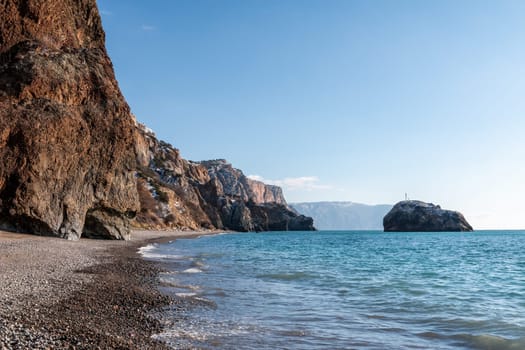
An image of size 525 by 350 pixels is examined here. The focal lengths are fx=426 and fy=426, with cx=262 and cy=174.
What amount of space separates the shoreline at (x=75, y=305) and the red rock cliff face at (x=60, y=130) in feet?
61.5

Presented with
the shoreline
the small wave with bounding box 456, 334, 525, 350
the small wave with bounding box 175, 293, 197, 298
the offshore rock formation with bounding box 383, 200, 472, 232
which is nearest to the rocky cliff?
the shoreline

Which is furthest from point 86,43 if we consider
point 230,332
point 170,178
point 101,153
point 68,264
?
point 170,178

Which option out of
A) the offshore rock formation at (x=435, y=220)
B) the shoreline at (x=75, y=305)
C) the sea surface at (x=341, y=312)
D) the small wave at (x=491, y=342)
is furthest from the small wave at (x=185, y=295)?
the offshore rock formation at (x=435, y=220)

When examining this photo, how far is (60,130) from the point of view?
138 ft

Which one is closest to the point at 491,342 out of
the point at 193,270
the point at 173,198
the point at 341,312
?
the point at 341,312

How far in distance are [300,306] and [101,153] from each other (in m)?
38.0

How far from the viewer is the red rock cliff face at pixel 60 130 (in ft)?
129

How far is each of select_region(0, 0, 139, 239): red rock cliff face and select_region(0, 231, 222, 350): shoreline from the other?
18748 millimetres

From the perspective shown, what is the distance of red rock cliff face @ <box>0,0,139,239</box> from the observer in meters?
39.4

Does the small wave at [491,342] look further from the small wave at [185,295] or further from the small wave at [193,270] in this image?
the small wave at [193,270]

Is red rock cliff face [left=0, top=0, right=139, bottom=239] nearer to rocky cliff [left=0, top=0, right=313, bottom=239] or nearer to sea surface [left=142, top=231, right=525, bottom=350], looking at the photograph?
rocky cliff [left=0, top=0, right=313, bottom=239]

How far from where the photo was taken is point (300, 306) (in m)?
17.0

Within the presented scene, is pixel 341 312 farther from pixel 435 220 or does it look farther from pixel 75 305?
pixel 435 220

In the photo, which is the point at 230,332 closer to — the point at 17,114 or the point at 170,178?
the point at 17,114
